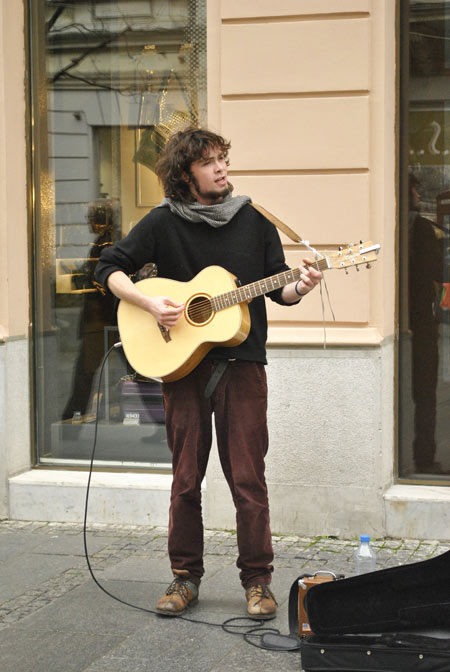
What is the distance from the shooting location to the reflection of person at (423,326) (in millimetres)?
5949

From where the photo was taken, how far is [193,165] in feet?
14.5

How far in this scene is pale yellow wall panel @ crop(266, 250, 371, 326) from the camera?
566cm

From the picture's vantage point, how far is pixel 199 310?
14.3 feet

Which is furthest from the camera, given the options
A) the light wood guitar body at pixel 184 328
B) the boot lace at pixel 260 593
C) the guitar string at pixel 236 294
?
the boot lace at pixel 260 593

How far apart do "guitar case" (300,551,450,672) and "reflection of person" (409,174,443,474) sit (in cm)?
230

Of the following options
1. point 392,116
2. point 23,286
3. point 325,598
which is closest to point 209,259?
point 325,598

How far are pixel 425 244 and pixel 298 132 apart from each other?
39.7 inches

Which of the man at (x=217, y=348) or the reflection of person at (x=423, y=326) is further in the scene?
the reflection of person at (x=423, y=326)

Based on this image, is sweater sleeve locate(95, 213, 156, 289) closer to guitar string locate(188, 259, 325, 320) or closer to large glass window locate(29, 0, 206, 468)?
guitar string locate(188, 259, 325, 320)

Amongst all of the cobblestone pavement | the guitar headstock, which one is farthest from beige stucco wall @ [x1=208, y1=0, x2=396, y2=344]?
the guitar headstock

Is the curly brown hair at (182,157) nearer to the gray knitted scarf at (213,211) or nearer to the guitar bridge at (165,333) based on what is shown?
the gray knitted scarf at (213,211)

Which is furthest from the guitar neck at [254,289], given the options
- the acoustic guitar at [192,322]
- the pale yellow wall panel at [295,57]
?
the pale yellow wall panel at [295,57]

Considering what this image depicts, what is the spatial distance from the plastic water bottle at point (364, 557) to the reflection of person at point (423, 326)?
1.34 meters

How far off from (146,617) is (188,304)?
1.39 metres
